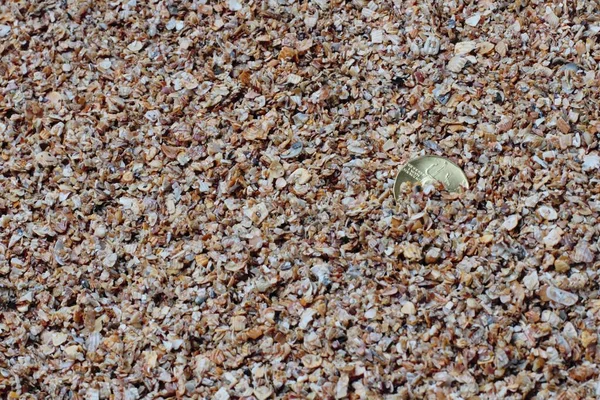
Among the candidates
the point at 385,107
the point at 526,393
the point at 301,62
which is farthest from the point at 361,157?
the point at 526,393

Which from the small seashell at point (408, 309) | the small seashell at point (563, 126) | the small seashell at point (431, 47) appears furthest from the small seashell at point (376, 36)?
the small seashell at point (408, 309)

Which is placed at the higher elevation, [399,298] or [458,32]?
[458,32]

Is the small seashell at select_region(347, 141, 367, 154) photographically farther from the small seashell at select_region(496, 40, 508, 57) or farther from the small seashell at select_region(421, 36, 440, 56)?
the small seashell at select_region(496, 40, 508, 57)

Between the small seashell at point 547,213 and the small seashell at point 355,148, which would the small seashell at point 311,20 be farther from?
the small seashell at point 547,213

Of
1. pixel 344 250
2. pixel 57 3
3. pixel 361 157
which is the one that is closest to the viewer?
pixel 344 250

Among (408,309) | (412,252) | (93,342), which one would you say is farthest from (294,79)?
(93,342)

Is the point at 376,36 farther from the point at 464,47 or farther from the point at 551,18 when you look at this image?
the point at 551,18

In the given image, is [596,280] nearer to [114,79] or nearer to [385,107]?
[385,107]
